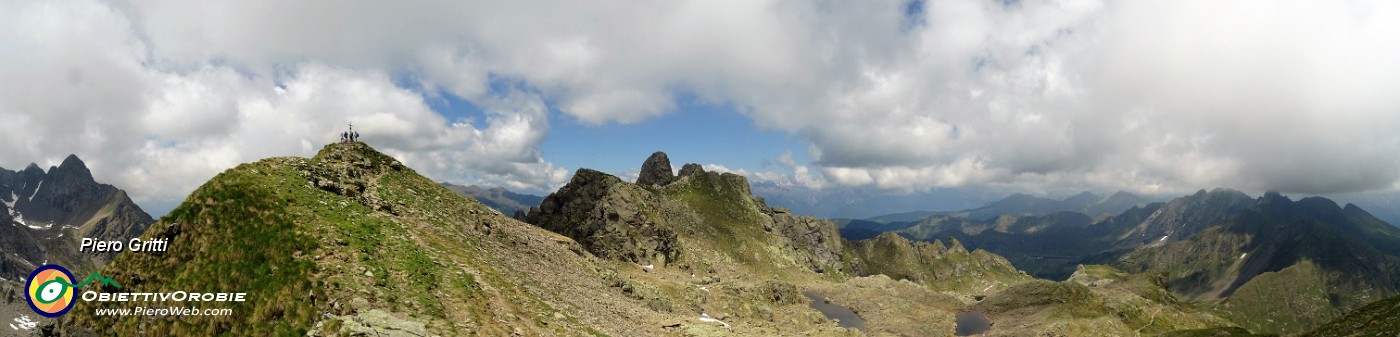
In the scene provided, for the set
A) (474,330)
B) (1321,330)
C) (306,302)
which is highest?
(306,302)

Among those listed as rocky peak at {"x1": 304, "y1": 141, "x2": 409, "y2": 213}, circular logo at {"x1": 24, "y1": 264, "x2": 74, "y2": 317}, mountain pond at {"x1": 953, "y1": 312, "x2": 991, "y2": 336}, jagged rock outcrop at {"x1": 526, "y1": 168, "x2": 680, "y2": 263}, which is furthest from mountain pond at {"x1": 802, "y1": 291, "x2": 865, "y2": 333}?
circular logo at {"x1": 24, "y1": 264, "x2": 74, "y2": 317}

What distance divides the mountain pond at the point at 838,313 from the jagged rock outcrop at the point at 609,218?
39.4 m

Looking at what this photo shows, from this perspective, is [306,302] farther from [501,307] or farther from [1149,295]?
[1149,295]

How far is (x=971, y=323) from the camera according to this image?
138375 millimetres

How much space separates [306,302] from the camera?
96.3 ft

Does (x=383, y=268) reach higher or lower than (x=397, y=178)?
lower

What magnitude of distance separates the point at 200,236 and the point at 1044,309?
150m

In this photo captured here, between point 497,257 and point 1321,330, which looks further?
point 497,257

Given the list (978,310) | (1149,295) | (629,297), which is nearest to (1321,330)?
(629,297)

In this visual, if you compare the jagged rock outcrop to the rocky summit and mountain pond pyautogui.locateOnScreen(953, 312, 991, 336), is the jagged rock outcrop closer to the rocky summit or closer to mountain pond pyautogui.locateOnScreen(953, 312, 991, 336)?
the rocky summit

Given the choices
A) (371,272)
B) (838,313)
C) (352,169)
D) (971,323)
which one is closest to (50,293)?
(371,272)

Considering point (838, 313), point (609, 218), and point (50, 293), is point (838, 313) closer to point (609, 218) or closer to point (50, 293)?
point (609, 218)

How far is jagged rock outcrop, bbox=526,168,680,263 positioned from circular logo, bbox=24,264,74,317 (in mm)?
95747

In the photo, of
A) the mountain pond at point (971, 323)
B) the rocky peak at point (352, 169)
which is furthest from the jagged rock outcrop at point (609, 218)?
the mountain pond at point (971, 323)
